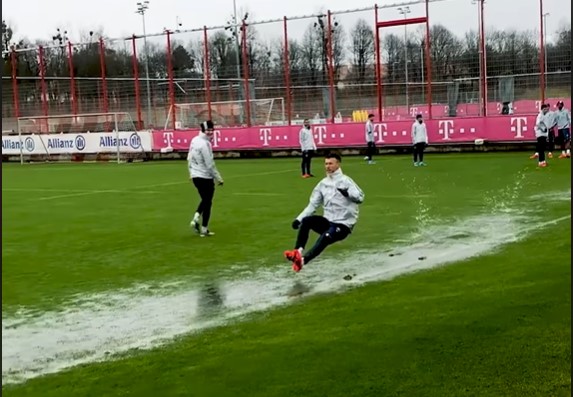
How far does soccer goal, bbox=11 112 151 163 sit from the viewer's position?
1614 inches

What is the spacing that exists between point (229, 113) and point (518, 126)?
14.1 metres

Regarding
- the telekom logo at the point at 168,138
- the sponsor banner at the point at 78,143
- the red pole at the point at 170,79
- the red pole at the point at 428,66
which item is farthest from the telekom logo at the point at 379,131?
the sponsor banner at the point at 78,143

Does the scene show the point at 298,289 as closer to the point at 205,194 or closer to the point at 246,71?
the point at 205,194

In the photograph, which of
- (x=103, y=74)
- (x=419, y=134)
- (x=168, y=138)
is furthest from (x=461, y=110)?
(x=103, y=74)

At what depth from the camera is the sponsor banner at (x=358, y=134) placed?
32188 millimetres

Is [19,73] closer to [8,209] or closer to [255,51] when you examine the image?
[255,51]

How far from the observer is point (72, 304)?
28.9 ft

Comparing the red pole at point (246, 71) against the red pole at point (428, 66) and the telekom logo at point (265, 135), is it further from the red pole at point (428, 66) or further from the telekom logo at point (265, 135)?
the red pole at point (428, 66)

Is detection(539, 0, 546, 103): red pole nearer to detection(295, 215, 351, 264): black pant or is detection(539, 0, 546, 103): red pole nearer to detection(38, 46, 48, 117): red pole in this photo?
detection(295, 215, 351, 264): black pant

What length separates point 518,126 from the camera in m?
31.8

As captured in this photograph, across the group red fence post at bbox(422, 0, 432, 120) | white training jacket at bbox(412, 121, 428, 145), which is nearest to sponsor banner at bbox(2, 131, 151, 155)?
red fence post at bbox(422, 0, 432, 120)

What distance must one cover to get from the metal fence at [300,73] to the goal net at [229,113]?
0.06 meters

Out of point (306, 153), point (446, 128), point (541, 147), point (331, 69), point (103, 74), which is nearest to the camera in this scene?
point (541, 147)

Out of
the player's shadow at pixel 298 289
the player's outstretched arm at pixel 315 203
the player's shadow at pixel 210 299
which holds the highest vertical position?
the player's outstretched arm at pixel 315 203
